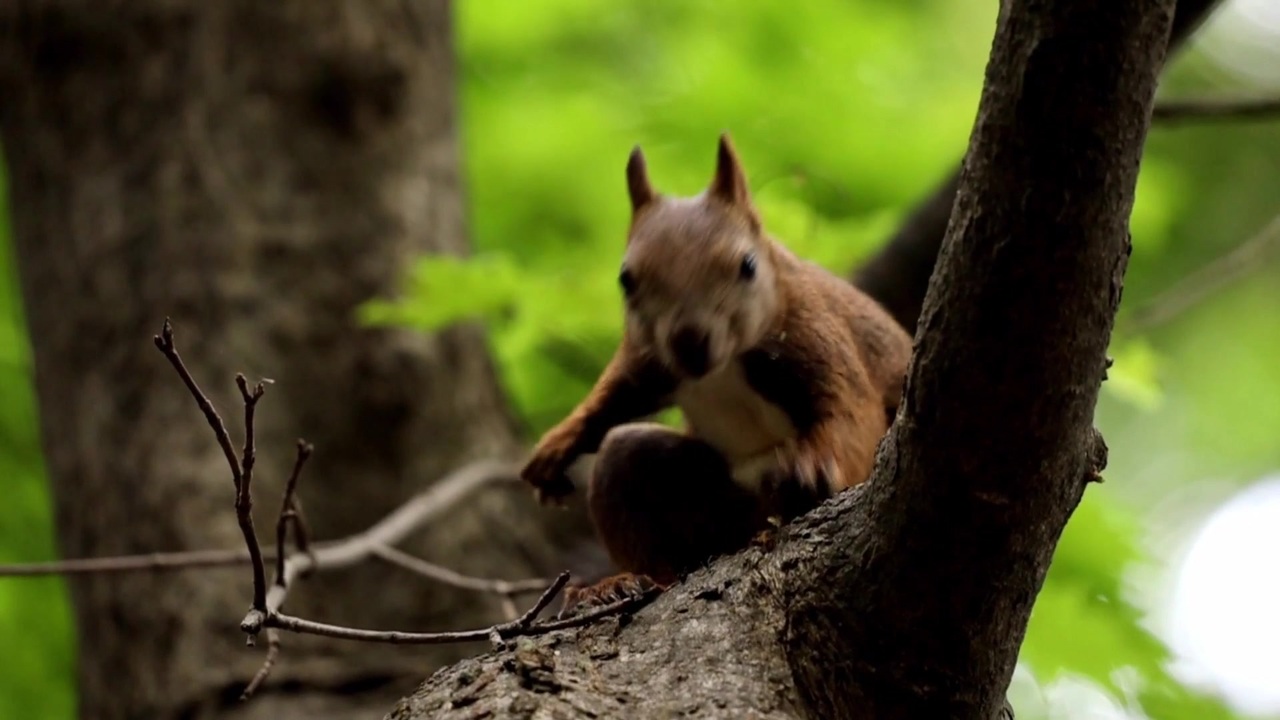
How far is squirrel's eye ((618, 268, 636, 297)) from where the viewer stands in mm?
2424

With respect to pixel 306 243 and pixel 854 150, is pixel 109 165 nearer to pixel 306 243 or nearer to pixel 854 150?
pixel 306 243

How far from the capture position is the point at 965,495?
1625 mm

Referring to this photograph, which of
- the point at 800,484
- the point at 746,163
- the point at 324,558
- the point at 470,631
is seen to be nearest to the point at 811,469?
the point at 800,484

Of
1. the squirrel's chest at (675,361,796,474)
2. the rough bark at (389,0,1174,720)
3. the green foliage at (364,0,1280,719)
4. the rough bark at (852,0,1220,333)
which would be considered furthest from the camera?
the rough bark at (852,0,1220,333)

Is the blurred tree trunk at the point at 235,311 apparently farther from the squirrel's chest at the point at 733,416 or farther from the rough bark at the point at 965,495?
the rough bark at the point at 965,495

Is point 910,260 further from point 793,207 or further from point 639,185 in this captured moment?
point 639,185

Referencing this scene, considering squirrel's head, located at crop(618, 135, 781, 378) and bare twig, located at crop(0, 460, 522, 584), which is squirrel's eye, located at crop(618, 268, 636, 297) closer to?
squirrel's head, located at crop(618, 135, 781, 378)

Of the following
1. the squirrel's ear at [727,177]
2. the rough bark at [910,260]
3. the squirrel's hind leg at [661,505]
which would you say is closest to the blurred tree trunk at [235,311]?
the rough bark at [910,260]

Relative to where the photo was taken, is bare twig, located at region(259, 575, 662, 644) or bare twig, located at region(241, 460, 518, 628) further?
bare twig, located at region(241, 460, 518, 628)

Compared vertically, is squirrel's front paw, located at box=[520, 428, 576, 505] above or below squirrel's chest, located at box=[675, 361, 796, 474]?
below

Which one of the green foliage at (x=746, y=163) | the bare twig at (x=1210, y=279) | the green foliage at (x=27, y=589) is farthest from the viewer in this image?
the green foliage at (x=27, y=589)

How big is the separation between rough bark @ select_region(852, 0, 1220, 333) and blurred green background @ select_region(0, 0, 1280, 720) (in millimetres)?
217

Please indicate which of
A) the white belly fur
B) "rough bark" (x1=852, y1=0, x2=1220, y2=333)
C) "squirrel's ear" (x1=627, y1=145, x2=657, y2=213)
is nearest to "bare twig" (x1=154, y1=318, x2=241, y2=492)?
the white belly fur

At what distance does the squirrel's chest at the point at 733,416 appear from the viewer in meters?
2.51
